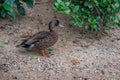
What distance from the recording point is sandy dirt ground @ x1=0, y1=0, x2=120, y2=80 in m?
4.99

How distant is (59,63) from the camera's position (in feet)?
17.1

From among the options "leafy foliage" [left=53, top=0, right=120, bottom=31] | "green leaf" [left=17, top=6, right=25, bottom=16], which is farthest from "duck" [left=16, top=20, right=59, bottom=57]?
"green leaf" [left=17, top=6, right=25, bottom=16]

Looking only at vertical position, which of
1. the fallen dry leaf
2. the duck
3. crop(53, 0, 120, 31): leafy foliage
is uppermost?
crop(53, 0, 120, 31): leafy foliage

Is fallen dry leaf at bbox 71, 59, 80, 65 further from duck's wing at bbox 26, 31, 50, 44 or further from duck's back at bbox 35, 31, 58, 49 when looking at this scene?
duck's wing at bbox 26, 31, 50, 44

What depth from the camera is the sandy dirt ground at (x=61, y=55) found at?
4.99m

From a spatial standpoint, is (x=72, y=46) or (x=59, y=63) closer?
(x=59, y=63)

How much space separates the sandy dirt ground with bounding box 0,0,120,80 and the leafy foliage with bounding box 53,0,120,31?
277 mm

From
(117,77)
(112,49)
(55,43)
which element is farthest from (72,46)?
(117,77)

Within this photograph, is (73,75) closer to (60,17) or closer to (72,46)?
(72,46)

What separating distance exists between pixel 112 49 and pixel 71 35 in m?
0.75

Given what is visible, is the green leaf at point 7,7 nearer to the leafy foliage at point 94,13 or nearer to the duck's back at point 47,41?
the leafy foliage at point 94,13

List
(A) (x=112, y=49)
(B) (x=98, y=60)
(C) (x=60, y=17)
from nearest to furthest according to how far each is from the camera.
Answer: (B) (x=98, y=60), (A) (x=112, y=49), (C) (x=60, y=17)

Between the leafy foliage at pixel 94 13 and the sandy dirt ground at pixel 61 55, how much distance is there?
277 millimetres

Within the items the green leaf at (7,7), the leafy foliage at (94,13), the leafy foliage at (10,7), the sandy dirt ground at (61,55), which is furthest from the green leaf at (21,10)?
the leafy foliage at (94,13)
